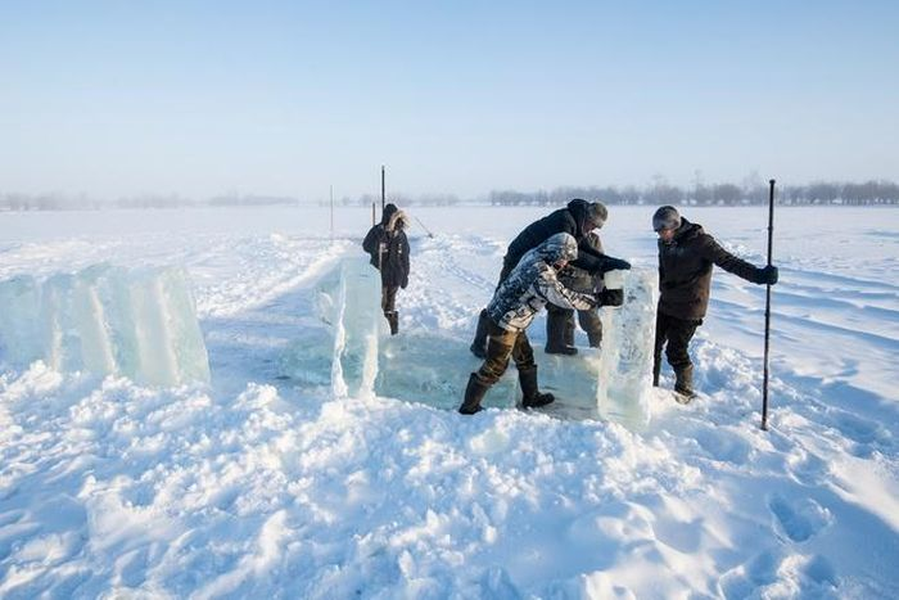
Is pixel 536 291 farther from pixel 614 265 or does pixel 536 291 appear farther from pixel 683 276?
pixel 683 276

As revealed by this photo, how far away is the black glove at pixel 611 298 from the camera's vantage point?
432 cm

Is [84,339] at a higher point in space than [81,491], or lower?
higher

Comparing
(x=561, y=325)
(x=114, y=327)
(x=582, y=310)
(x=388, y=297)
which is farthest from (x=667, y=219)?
(x=114, y=327)

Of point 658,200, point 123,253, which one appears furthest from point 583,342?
point 658,200

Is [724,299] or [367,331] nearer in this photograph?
[367,331]

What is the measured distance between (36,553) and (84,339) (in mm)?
2855

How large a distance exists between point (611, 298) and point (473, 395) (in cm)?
135

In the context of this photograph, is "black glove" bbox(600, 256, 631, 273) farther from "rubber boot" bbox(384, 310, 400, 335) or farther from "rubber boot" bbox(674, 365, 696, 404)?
"rubber boot" bbox(384, 310, 400, 335)

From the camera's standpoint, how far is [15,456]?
395 centimetres

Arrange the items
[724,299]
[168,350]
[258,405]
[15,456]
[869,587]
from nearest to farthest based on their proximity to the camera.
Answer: [869,587], [15,456], [258,405], [168,350], [724,299]

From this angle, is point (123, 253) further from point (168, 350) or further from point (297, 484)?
point (297, 484)

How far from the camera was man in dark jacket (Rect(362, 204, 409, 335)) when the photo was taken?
286 inches

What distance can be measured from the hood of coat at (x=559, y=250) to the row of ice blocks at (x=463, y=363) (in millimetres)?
645

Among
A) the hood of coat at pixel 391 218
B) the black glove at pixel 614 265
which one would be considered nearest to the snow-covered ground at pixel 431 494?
the black glove at pixel 614 265
